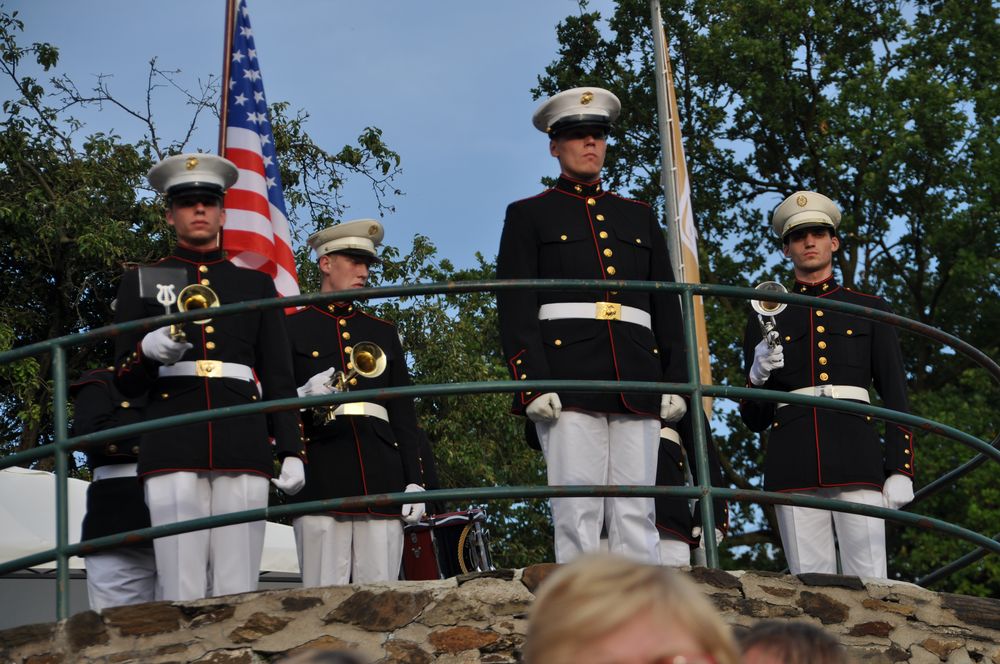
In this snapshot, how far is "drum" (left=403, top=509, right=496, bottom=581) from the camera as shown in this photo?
6902mm

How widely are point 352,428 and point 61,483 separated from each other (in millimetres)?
1749

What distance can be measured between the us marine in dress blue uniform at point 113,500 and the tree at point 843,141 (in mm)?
12529

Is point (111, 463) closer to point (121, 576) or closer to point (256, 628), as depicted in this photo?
point (121, 576)

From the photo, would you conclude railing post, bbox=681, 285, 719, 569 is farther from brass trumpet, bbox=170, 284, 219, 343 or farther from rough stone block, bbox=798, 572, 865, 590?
brass trumpet, bbox=170, 284, 219, 343

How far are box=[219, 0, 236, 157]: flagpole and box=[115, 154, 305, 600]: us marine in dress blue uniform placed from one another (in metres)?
2.89

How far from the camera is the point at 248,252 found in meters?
8.51

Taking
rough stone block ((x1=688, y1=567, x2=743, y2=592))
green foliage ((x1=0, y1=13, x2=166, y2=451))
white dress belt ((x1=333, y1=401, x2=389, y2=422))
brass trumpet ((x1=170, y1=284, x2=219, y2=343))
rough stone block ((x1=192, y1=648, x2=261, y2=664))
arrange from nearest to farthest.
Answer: rough stone block ((x1=192, y1=648, x2=261, y2=664)) → rough stone block ((x1=688, y1=567, x2=743, y2=592)) → brass trumpet ((x1=170, y1=284, x2=219, y2=343)) → white dress belt ((x1=333, y1=401, x2=389, y2=422)) → green foliage ((x1=0, y1=13, x2=166, y2=451))

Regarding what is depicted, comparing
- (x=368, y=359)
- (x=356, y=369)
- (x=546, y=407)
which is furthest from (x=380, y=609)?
(x=368, y=359)

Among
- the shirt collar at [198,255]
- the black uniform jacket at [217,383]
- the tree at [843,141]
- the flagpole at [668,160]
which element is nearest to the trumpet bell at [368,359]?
the black uniform jacket at [217,383]

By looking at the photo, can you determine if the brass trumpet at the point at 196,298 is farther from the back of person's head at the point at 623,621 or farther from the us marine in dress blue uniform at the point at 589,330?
the back of person's head at the point at 623,621

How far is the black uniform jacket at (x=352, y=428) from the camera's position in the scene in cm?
652

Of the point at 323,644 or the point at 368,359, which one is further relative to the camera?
the point at 368,359

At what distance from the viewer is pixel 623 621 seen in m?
1.74

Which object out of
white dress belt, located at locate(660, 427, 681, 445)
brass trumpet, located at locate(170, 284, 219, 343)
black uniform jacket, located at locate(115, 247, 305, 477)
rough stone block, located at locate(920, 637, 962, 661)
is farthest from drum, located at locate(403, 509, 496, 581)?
rough stone block, located at locate(920, 637, 962, 661)
